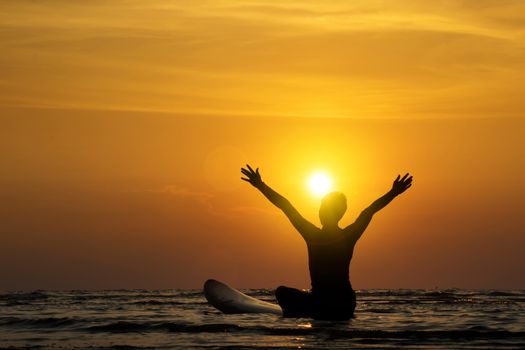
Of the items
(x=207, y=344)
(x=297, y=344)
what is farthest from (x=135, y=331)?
(x=297, y=344)

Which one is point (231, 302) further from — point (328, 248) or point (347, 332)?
point (347, 332)

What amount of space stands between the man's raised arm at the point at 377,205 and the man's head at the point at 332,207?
34 cm

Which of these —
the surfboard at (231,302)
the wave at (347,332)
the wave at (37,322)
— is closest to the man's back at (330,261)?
the wave at (347,332)

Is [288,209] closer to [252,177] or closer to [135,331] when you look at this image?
[252,177]

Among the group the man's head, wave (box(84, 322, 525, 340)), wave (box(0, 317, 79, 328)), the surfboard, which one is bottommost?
wave (box(84, 322, 525, 340))

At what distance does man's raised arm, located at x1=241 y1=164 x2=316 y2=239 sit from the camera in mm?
15305

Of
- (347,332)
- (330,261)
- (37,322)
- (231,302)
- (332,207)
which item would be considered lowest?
(347,332)

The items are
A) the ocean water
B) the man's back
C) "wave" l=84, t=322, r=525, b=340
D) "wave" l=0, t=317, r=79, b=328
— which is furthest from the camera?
"wave" l=0, t=317, r=79, b=328

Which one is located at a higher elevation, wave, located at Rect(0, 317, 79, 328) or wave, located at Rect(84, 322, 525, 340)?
wave, located at Rect(0, 317, 79, 328)

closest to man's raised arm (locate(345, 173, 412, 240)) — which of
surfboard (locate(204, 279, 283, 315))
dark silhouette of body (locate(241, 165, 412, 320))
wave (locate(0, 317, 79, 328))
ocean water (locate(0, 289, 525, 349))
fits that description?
dark silhouette of body (locate(241, 165, 412, 320))

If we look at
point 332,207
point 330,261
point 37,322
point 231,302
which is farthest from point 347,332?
point 37,322

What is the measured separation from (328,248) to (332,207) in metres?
0.80

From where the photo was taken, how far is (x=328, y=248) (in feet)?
51.0

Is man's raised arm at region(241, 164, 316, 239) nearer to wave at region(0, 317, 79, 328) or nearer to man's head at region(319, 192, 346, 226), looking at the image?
man's head at region(319, 192, 346, 226)
